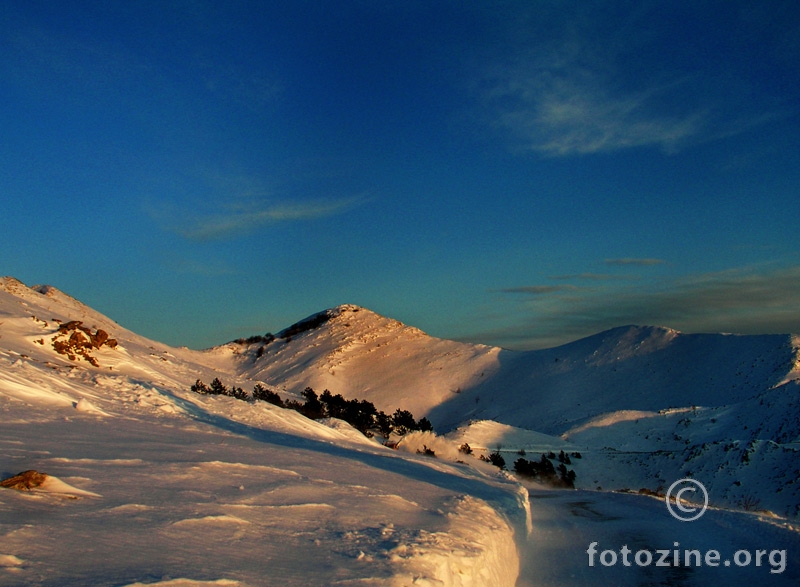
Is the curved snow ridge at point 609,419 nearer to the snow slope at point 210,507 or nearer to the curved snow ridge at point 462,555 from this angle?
the snow slope at point 210,507

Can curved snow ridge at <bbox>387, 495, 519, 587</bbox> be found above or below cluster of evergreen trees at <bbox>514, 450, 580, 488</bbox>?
above

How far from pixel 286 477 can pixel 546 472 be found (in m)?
14.6

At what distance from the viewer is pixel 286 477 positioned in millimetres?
6680

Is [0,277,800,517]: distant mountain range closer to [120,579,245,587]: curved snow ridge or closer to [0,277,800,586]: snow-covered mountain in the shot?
[0,277,800,586]: snow-covered mountain

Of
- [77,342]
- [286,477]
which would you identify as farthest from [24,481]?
[77,342]

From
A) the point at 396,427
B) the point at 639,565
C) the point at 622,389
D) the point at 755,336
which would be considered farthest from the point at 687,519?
the point at 755,336

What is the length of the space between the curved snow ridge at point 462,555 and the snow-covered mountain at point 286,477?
0.02 meters

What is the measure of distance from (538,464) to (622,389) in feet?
44.6

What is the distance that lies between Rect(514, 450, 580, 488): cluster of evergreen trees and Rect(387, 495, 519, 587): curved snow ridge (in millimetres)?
12793

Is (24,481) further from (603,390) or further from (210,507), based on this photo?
(603,390)

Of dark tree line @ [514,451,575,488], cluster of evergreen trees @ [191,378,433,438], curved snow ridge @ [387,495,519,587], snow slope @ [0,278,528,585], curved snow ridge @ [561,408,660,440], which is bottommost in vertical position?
dark tree line @ [514,451,575,488]

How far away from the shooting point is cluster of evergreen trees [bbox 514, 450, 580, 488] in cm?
1900

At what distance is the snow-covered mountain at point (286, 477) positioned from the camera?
3832mm

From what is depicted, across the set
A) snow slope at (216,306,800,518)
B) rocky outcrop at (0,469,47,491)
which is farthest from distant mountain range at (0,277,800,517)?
rocky outcrop at (0,469,47,491)
